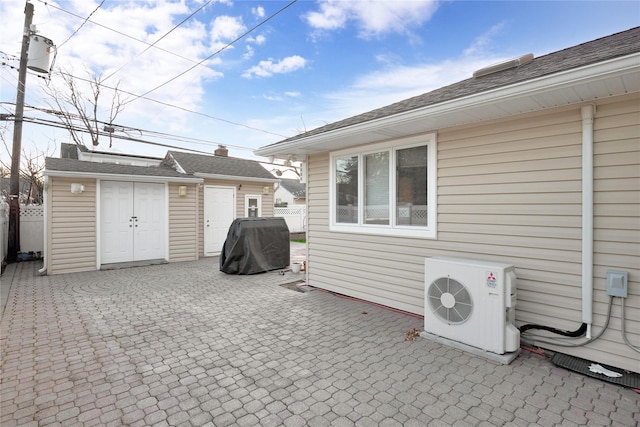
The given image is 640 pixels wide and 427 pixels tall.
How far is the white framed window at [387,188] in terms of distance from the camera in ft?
12.6

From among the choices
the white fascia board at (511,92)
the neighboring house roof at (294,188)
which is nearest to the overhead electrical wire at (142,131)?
the white fascia board at (511,92)

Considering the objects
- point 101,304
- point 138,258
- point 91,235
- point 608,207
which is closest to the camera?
point 608,207

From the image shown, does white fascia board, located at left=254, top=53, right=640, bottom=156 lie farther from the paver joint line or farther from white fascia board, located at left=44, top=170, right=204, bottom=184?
white fascia board, located at left=44, top=170, right=204, bottom=184

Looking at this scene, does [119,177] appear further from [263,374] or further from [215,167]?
[263,374]

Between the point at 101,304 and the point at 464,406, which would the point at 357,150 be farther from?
the point at 101,304

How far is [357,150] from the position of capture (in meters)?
4.61

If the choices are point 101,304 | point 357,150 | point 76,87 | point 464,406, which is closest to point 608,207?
point 464,406

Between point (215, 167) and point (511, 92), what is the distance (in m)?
9.52

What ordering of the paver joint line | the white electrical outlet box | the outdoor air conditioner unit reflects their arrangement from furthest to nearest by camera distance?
the outdoor air conditioner unit, the white electrical outlet box, the paver joint line

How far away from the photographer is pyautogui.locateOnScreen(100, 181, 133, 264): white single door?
7.28 metres

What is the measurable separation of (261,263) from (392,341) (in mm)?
4234

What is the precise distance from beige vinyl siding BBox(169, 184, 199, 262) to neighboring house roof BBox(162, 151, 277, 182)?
3.64 ft

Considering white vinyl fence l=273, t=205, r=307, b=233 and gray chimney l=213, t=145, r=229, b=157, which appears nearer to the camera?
gray chimney l=213, t=145, r=229, b=157

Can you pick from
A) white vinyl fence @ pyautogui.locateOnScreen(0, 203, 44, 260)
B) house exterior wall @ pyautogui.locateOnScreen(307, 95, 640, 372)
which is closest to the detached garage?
white vinyl fence @ pyautogui.locateOnScreen(0, 203, 44, 260)
